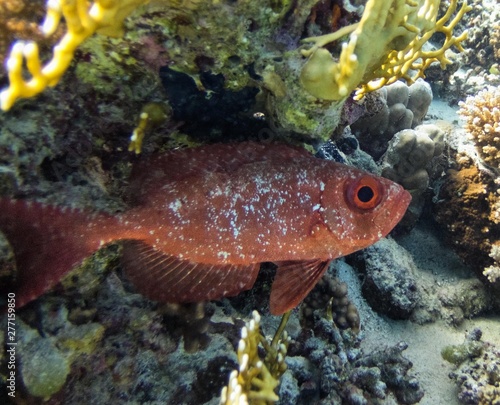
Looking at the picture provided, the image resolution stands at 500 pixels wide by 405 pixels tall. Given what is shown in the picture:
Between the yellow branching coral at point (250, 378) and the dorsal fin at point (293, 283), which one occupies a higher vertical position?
the dorsal fin at point (293, 283)

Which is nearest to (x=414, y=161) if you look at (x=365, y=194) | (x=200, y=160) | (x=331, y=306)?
(x=331, y=306)

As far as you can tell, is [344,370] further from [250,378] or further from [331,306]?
[250,378]

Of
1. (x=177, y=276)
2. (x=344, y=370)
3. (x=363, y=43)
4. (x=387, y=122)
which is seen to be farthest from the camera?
(x=387, y=122)

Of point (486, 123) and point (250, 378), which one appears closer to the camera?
point (250, 378)

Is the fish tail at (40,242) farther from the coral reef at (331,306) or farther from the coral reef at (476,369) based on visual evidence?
the coral reef at (476,369)

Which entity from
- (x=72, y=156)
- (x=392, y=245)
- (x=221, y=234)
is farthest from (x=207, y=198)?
(x=392, y=245)

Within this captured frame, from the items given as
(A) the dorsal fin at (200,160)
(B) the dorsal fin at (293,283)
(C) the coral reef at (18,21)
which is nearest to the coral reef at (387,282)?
(B) the dorsal fin at (293,283)
